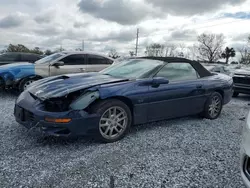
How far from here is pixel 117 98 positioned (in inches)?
127

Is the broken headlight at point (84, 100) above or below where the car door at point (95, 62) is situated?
below

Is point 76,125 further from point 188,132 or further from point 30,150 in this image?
point 188,132

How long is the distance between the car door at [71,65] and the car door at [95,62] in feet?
0.55

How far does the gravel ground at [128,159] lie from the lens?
89.4 inches

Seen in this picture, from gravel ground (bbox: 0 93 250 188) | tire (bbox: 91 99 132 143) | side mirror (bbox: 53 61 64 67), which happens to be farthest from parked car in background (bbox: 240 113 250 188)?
side mirror (bbox: 53 61 64 67)

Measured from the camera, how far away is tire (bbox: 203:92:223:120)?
14.7ft

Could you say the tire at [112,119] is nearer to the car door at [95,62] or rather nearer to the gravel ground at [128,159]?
the gravel ground at [128,159]

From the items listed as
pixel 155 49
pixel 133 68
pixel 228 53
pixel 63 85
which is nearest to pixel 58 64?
pixel 133 68

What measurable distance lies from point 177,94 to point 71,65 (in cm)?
395

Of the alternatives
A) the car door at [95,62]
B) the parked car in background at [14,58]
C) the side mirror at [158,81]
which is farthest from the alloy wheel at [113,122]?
the parked car in background at [14,58]

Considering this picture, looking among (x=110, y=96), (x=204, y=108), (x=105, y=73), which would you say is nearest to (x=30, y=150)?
(x=110, y=96)

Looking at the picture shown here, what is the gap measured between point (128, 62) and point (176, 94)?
1191 mm

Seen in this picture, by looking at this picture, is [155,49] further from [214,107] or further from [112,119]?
[112,119]

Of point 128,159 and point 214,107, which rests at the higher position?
point 214,107
